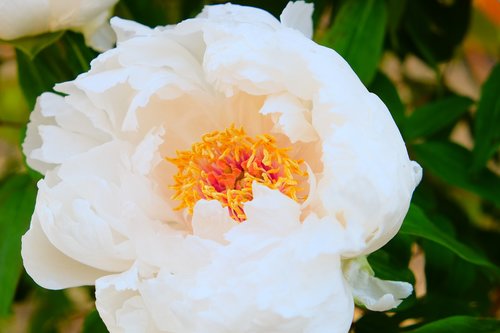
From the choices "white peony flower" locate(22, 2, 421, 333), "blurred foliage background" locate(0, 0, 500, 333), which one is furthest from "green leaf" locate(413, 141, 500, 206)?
"white peony flower" locate(22, 2, 421, 333)

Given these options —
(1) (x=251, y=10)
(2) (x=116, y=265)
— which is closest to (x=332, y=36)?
(1) (x=251, y=10)

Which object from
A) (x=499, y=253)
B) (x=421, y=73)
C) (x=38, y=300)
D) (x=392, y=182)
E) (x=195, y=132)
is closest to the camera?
(x=392, y=182)

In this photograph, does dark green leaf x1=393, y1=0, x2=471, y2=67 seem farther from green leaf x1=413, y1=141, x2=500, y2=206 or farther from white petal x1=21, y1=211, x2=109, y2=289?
white petal x1=21, y1=211, x2=109, y2=289

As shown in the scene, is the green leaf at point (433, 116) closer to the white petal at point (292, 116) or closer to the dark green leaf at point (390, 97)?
the dark green leaf at point (390, 97)

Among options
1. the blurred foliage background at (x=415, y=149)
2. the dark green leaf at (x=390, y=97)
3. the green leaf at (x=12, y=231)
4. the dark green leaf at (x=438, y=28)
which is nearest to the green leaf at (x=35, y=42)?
the blurred foliage background at (x=415, y=149)

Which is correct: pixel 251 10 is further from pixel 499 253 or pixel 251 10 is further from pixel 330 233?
pixel 499 253

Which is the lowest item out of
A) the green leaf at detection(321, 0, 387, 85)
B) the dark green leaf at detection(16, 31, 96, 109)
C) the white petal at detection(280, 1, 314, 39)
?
the dark green leaf at detection(16, 31, 96, 109)

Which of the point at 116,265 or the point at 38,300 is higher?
the point at 116,265
